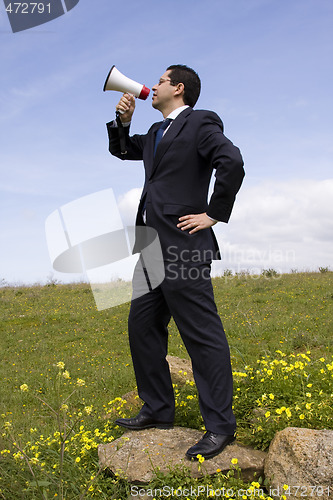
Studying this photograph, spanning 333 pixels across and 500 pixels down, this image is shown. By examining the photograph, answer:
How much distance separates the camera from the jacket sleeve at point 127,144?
11.4 feet

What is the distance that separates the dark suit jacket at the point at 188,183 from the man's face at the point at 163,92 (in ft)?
0.54

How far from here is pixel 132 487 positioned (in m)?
2.83

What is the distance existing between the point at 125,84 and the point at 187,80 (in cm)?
49

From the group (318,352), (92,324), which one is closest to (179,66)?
(318,352)

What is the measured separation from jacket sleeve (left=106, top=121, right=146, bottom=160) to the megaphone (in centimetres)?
28

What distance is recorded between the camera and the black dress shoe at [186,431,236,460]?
9.21 ft

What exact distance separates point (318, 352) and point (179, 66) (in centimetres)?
514

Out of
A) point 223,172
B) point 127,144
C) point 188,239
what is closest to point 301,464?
point 188,239

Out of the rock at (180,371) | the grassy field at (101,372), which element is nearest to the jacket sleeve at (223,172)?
the grassy field at (101,372)

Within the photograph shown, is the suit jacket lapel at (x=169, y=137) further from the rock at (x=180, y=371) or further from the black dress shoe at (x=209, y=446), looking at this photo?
the rock at (x=180, y=371)

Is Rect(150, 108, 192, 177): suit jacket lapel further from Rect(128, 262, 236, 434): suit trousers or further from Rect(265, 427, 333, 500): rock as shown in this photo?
Rect(265, 427, 333, 500): rock

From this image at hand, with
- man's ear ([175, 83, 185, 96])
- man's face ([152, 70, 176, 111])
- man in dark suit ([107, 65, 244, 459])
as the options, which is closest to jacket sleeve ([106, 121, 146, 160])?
man in dark suit ([107, 65, 244, 459])

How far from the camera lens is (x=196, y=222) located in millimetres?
2867

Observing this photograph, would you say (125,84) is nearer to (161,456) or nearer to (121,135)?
(121,135)
